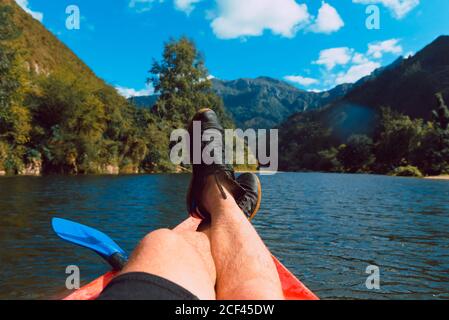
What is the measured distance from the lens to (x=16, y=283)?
4039 mm

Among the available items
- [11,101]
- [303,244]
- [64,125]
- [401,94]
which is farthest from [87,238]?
[401,94]

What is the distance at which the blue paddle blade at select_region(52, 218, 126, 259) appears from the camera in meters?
3.35

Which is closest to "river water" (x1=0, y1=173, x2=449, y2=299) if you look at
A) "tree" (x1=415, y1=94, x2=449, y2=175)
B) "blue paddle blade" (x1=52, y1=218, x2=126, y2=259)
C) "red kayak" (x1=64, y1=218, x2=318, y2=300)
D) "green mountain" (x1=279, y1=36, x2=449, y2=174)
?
"blue paddle blade" (x1=52, y1=218, x2=126, y2=259)

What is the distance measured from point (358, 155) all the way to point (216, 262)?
102670 millimetres

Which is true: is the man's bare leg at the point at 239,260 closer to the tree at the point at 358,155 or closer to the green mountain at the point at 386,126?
the green mountain at the point at 386,126

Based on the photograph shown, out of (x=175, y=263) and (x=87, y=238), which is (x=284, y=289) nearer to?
(x=175, y=263)

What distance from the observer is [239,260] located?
2.22 metres

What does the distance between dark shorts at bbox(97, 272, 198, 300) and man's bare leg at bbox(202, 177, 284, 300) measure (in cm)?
32

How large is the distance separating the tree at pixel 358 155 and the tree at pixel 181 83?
184ft

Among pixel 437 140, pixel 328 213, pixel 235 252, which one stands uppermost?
pixel 437 140

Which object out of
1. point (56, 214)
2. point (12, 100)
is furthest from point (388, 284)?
point (12, 100)

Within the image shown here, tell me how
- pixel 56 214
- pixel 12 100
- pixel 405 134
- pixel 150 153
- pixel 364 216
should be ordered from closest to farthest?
pixel 56 214, pixel 364 216, pixel 12 100, pixel 150 153, pixel 405 134

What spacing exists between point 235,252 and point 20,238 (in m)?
5.29

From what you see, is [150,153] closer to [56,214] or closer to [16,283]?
[56,214]
